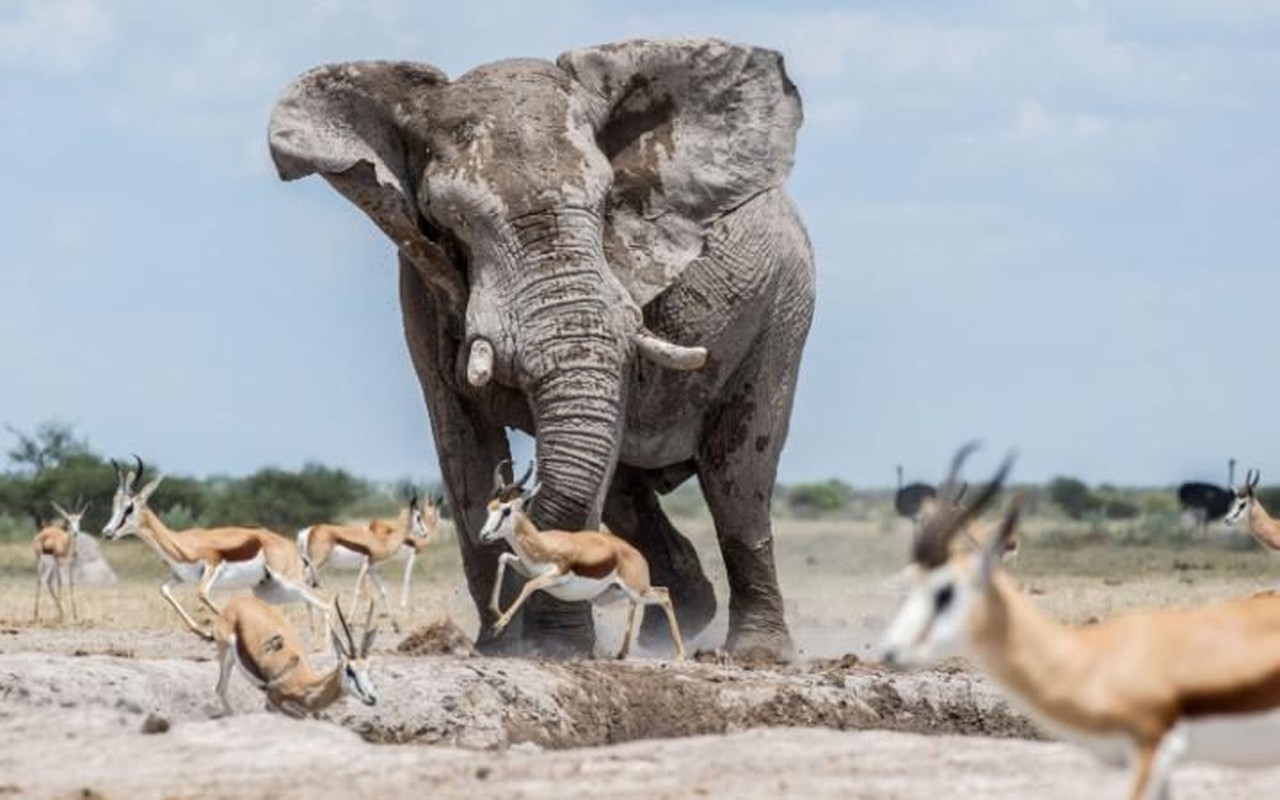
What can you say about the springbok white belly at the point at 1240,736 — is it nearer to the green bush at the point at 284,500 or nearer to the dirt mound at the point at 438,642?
the dirt mound at the point at 438,642

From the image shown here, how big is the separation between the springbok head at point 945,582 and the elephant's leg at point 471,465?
8728mm

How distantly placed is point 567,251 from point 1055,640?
792cm

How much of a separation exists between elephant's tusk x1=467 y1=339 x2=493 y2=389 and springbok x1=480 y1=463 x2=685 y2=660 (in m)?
0.66

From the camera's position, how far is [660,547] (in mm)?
19703

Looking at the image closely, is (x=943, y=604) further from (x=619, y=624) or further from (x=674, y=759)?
(x=619, y=624)

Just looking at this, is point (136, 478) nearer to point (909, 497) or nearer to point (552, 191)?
point (552, 191)

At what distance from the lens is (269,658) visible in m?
13.5

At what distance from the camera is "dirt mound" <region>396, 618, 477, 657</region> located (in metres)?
17.2

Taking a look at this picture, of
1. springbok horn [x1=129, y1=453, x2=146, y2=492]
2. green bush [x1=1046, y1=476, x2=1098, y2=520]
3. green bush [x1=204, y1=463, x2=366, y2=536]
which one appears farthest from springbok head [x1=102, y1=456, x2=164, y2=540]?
green bush [x1=1046, y1=476, x2=1098, y2=520]

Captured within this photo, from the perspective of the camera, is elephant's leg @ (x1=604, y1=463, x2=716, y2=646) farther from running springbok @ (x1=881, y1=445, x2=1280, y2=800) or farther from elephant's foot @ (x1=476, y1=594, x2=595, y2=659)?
running springbok @ (x1=881, y1=445, x2=1280, y2=800)

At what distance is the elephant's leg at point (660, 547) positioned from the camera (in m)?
19.5

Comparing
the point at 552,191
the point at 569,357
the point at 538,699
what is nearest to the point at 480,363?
the point at 569,357

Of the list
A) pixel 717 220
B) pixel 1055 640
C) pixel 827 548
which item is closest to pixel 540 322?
pixel 717 220

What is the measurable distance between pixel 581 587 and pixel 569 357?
1.24 metres
